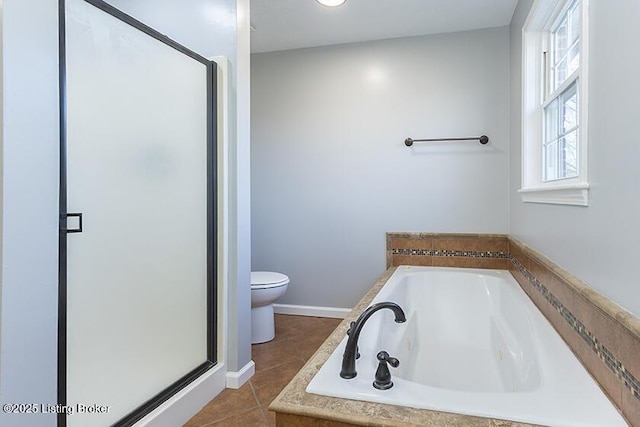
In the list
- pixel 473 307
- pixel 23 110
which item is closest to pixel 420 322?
pixel 473 307

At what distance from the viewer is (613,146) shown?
1118 mm

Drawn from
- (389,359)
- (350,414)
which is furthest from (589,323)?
(350,414)

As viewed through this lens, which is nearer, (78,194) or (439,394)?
(439,394)

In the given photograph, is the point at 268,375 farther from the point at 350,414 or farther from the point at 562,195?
the point at 562,195

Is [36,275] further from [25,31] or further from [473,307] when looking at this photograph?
[473,307]

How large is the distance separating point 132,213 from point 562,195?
172 centimetres

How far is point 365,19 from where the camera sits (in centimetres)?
283

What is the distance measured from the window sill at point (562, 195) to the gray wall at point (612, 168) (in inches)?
1.3

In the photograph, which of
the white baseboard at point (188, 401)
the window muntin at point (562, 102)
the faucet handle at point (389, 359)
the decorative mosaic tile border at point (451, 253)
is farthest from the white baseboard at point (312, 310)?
the faucet handle at point (389, 359)

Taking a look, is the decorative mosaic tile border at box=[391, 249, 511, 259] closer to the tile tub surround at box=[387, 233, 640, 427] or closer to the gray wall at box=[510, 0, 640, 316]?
the tile tub surround at box=[387, 233, 640, 427]

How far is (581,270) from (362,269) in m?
2.01

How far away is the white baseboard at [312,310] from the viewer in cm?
335

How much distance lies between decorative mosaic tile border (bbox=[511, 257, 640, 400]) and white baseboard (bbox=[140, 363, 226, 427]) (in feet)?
5.35

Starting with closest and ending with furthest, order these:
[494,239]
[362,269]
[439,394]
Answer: [439,394] → [494,239] → [362,269]
